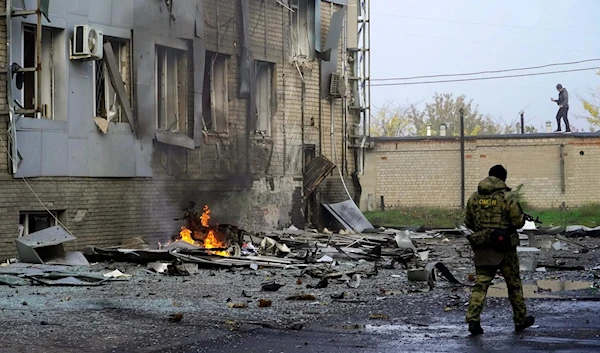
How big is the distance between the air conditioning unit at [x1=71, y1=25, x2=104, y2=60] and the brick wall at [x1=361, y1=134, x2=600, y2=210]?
23709 mm

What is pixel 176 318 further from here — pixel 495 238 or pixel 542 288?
pixel 542 288

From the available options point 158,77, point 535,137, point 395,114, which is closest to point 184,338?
point 158,77

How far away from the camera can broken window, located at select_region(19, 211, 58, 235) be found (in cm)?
1630

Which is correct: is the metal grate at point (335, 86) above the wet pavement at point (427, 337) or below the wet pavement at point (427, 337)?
above

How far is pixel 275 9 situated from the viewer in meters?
23.1

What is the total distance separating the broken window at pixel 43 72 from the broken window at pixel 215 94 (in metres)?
4.60

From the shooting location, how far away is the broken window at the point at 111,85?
17641 mm

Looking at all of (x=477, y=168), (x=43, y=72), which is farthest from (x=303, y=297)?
(x=477, y=168)

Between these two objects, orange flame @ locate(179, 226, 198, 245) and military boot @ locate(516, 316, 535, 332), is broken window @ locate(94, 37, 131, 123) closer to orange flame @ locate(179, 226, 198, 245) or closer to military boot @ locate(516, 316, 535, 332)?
orange flame @ locate(179, 226, 198, 245)

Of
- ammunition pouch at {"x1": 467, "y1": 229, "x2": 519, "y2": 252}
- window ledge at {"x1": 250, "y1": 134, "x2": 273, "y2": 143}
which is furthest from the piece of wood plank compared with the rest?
ammunition pouch at {"x1": 467, "y1": 229, "x2": 519, "y2": 252}

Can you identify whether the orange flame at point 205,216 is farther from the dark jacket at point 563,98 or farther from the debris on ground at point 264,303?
the dark jacket at point 563,98

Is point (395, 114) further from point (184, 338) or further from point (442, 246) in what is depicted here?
point (184, 338)

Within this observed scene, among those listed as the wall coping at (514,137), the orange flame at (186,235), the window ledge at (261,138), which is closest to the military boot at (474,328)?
the orange flame at (186,235)

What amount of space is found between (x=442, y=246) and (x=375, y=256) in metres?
4.93
